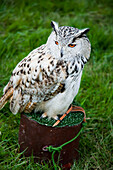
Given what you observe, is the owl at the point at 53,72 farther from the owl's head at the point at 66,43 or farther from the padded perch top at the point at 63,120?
the padded perch top at the point at 63,120

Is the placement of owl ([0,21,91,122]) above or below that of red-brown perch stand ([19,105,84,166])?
above

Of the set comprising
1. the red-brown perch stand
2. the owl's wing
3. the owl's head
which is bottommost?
the red-brown perch stand

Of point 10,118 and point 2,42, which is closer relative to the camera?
point 10,118

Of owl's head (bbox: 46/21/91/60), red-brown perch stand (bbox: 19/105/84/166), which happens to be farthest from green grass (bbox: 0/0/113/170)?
owl's head (bbox: 46/21/91/60)

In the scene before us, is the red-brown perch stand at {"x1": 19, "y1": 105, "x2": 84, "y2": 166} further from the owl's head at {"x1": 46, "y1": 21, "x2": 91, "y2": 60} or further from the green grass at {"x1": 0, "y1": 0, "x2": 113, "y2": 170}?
the owl's head at {"x1": 46, "y1": 21, "x2": 91, "y2": 60}

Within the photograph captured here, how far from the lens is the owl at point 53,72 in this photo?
7.59 feet

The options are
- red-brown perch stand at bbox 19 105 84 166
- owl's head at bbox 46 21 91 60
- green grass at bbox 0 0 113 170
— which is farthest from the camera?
green grass at bbox 0 0 113 170

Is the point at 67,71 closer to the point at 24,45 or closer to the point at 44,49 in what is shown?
the point at 44,49

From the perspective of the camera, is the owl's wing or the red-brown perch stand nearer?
the owl's wing

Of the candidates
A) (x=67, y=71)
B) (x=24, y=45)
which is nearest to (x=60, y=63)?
(x=67, y=71)

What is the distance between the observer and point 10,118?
333 cm

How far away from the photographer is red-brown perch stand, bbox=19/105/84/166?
2.65 m

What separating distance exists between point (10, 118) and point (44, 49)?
1.21 metres

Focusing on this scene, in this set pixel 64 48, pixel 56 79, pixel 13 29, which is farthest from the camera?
pixel 13 29
